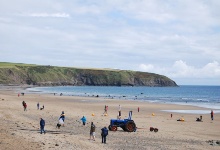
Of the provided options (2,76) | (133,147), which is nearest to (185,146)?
(133,147)

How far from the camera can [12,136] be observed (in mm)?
24281

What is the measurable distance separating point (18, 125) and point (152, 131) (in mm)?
11894

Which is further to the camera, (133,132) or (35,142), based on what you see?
(133,132)

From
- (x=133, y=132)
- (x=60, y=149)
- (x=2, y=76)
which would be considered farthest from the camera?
(x=2, y=76)

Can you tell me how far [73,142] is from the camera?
23.9 m

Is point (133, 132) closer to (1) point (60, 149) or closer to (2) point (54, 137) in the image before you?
(2) point (54, 137)

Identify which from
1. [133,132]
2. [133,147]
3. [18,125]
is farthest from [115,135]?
[18,125]

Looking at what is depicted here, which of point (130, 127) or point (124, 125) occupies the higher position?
point (124, 125)

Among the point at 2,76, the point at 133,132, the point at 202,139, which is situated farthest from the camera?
the point at 2,76

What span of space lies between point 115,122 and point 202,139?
788 cm

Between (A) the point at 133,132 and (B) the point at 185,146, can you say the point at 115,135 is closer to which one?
(A) the point at 133,132

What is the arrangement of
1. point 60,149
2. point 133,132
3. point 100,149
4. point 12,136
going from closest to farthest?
1. point 60,149
2. point 100,149
3. point 12,136
4. point 133,132

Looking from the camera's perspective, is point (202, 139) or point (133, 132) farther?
point (133, 132)

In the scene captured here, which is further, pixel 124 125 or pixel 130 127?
pixel 124 125
